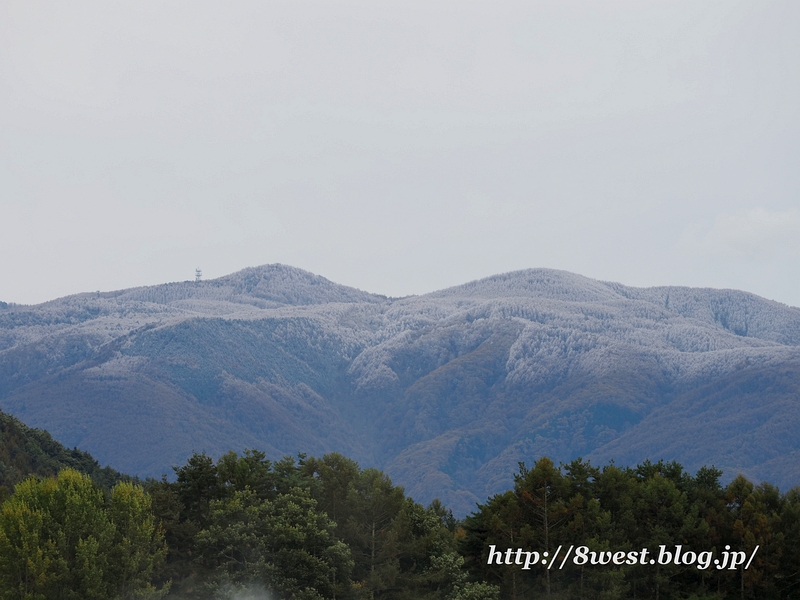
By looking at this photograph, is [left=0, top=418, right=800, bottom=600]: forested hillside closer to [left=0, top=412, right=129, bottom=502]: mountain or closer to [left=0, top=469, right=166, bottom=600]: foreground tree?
[left=0, top=469, right=166, bottom=600]: foreground tree

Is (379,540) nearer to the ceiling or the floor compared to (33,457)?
nearer to the floor

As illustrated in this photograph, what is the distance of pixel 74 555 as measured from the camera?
5888 centimetres

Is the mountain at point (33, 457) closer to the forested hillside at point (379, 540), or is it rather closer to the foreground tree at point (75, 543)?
the foreground tree at point (75, 543)

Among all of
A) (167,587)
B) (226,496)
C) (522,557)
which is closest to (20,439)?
(226,496)

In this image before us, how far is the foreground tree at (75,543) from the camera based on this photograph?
5584 cm

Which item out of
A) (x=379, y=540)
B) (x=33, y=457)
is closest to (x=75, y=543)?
(x=379, y=540)

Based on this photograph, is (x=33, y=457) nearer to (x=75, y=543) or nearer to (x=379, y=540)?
(x=75, y=543)

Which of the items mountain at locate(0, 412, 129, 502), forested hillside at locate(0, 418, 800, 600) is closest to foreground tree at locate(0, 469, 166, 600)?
forested hillside at locate(0, 418, 800, 600)

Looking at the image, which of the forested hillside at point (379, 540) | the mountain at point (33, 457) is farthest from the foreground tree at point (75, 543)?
the mountain at point (33, 457)

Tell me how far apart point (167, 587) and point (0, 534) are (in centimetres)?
898

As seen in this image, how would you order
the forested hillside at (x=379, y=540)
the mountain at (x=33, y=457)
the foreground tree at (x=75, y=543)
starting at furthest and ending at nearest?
1. the mountain at (x=33, y=457)
2. the forested hillside at (x=379, y=540)
3. the foreground tree at (x=75, y=543)

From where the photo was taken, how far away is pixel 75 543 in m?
58.9

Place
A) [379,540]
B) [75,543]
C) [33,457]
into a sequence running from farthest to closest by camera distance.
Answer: [33,457] → [379,540] → [75,543]

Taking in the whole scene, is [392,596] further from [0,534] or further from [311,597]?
[0,534]
